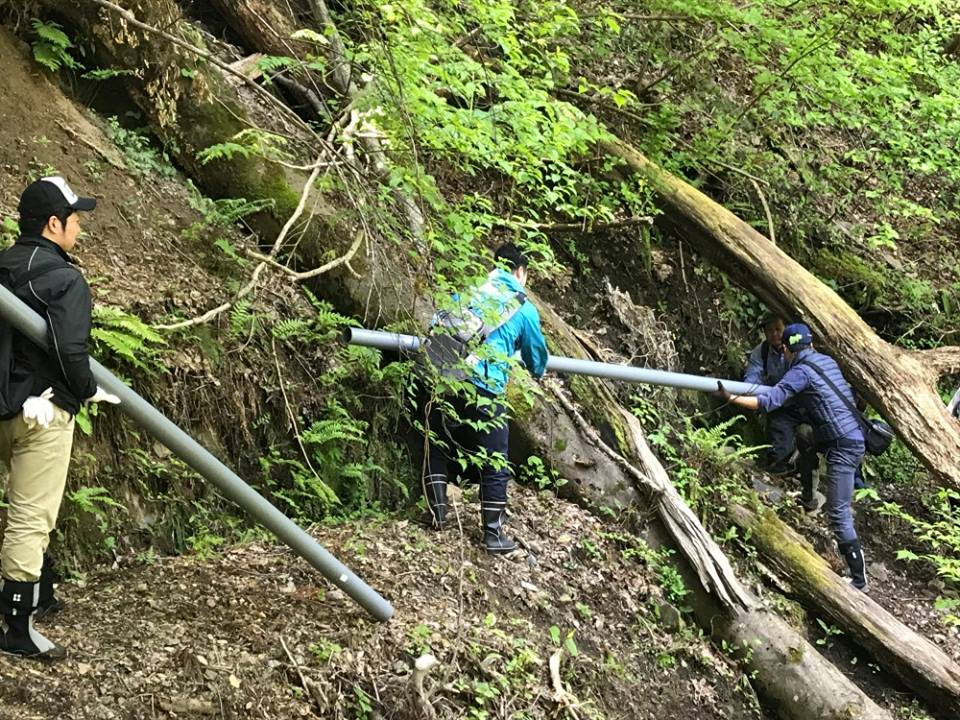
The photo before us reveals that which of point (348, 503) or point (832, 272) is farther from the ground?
point (832, 272)

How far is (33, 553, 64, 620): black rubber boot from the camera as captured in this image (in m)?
4.42

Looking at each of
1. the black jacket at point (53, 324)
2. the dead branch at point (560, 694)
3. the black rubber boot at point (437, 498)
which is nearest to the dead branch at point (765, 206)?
the black rubber boot at point (437, 498)

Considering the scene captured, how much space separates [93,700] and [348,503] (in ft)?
9.53

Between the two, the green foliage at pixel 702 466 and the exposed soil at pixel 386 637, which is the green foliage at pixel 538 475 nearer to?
the exposed soil at pixel 386 637

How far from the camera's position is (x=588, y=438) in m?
7.75

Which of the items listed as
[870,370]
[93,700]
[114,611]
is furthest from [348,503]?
[870,370]

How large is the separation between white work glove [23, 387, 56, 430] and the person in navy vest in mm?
7941

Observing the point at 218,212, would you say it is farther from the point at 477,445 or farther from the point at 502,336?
the point at 477,445

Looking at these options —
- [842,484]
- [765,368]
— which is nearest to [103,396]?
[842,484]

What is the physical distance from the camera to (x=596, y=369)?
25.2ft

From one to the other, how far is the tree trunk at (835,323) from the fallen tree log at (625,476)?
2.70 m

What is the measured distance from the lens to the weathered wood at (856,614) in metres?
7.38

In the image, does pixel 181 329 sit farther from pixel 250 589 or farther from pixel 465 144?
pixel 465 144

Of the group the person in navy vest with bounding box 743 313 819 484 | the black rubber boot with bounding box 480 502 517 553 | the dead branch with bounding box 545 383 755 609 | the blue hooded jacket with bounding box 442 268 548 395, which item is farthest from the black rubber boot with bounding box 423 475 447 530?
the person in navy vest with bounding box 743 313 819 484
